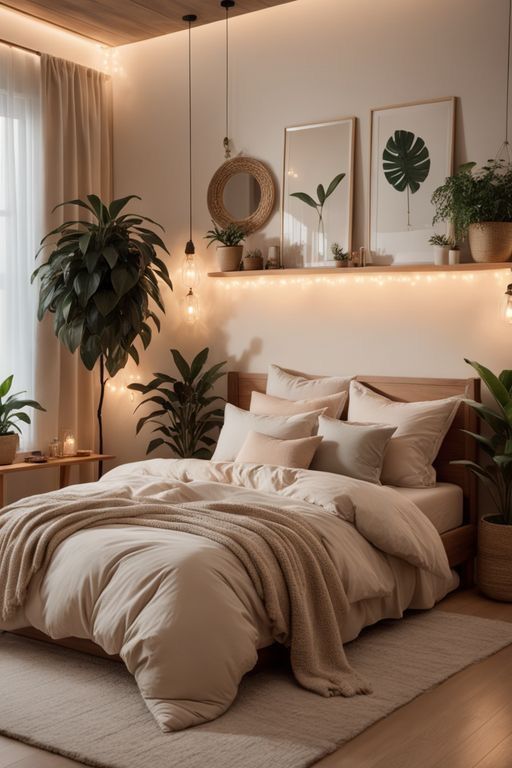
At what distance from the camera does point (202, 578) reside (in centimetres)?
319

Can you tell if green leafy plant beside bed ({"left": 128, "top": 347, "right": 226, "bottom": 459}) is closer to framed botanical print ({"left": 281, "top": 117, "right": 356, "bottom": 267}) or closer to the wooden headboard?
framed botanical print ({"left": 281, "top": 117, "right": 356, "bottom": 267})

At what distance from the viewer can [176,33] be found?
5.98 meters

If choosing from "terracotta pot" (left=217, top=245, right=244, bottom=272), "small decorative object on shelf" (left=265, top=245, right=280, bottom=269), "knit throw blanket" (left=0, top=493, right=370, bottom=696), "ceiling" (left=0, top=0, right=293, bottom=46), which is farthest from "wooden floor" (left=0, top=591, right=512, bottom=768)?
"ceiling" (left=0, top=0, right=293, bottom=46)

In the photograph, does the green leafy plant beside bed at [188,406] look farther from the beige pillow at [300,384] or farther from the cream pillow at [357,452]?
the cream pillow at [357,452]

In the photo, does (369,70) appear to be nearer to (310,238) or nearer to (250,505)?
(310,238)

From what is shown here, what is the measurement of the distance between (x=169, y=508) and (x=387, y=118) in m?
2.60

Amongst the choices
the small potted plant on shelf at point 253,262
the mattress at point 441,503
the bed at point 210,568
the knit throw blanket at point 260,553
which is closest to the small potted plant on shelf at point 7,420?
the bed at point 210,568

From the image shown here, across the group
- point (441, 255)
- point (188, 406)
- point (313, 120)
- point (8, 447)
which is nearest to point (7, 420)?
point (8, 447)

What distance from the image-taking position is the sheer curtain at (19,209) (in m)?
5.47

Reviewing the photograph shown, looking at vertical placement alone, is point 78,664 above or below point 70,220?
below

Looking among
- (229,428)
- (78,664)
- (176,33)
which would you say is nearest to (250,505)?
(78,664)

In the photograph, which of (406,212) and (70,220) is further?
(70,220)

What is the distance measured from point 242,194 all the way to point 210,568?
10.1 feet

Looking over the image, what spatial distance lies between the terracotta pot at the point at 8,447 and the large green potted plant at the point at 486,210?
2680 mm
